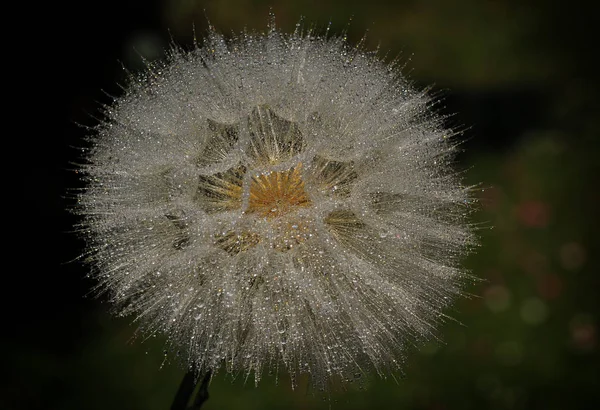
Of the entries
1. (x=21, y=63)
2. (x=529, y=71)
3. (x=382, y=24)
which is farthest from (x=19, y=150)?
(x=529, y=71)

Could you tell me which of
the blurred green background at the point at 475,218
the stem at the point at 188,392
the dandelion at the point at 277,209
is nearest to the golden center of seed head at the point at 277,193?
the dandelion at the point at 277,209

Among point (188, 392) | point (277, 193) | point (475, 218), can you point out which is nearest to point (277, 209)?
point (277, 193)

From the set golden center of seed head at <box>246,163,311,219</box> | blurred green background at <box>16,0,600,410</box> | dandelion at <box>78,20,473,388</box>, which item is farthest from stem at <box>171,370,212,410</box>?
blurred green background at <box>16,0,600,410</box>

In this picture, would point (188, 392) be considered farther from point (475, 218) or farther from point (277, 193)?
Answer: point (475, 218)

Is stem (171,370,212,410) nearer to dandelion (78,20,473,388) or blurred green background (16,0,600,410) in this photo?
dandelion (78,20,473,388)

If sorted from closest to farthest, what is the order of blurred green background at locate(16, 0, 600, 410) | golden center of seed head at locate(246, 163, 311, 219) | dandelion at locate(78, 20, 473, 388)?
1. dandelion at locate(78, 20, 473, 388)
2. golden center of seed head at locate(246, 163, 311, 219)
3. blurred green background at locate(16, 0, 600, 410)

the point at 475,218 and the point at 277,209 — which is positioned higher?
the point at 475,218
